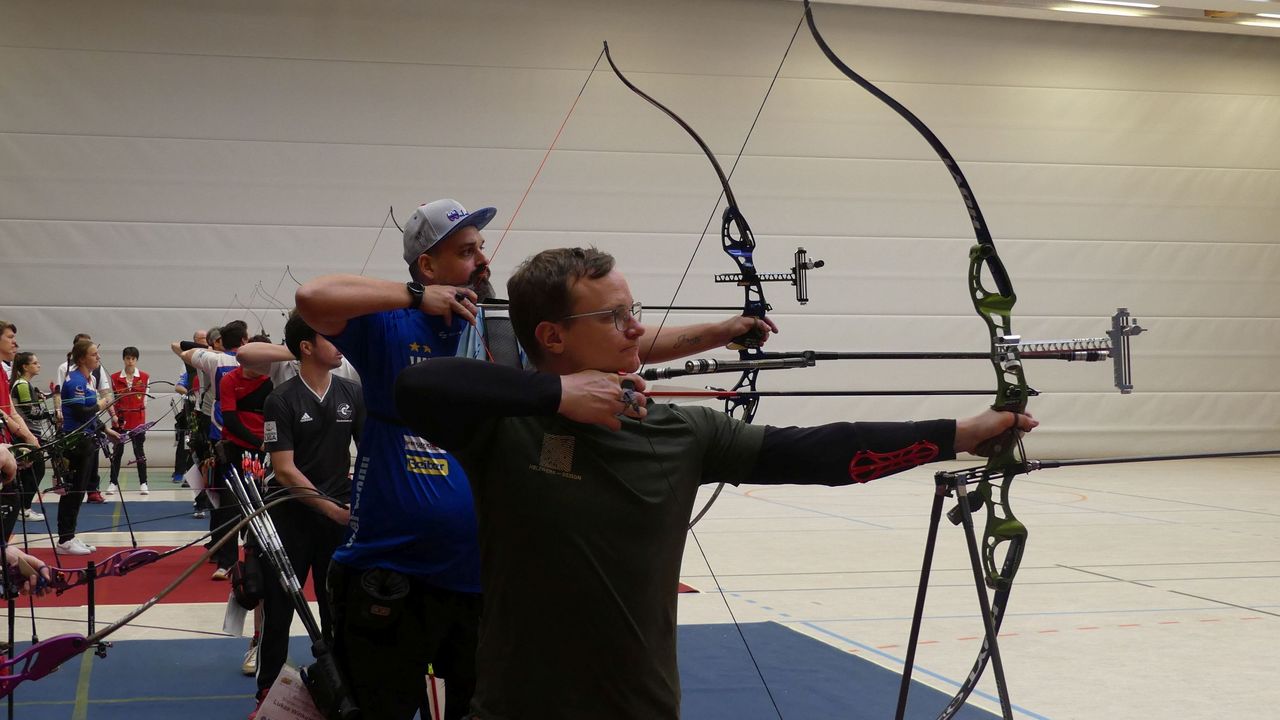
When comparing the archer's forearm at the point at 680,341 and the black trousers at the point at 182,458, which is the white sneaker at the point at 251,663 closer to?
the archer's forearm at the point at 680,341

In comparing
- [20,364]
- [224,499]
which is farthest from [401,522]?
[20,364]

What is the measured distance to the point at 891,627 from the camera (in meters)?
4.66

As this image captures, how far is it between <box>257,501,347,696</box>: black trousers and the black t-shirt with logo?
16 cm

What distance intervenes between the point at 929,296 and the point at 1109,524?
550 cm

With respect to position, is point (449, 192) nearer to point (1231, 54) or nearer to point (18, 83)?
point (18, 83)

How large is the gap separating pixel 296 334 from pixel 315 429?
40 cm

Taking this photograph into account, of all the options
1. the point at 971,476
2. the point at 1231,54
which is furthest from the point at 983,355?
the point at 1231,54

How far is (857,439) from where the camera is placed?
1.57 metres

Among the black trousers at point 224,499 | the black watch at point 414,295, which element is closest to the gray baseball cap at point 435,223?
the black watch at point 414,295

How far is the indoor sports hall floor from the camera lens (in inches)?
142

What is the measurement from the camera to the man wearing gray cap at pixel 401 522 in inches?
81.1

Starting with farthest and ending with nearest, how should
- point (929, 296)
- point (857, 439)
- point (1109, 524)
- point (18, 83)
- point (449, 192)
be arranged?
1. point (929, 296)
2. point (449, 192)
3. point (18, 83)
4. point (1109, 524)
5. point (857, 439)

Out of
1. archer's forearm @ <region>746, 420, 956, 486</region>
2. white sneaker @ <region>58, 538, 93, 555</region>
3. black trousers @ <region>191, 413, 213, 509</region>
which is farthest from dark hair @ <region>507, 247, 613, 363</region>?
black trousers @ <region>191, 413, 213, 509</region>

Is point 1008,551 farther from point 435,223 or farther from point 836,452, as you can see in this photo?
point 435,223
